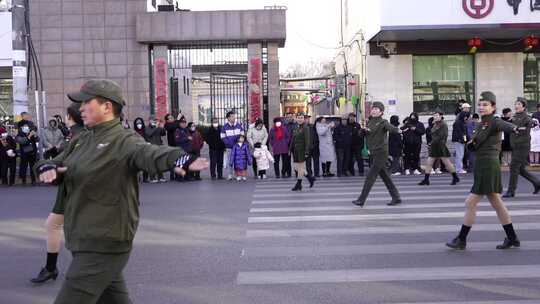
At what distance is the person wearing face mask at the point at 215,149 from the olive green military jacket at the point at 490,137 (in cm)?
1088

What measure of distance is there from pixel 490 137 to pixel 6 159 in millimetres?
13745

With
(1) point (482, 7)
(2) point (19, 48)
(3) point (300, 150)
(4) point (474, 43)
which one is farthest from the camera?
(4) point (474, 43)

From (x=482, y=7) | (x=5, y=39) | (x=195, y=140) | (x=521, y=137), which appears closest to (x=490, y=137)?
(x=521, y=137)

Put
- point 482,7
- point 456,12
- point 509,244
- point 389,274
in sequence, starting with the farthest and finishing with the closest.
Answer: point 456,12 → point 482,7 → point 509,244 → point 389,274

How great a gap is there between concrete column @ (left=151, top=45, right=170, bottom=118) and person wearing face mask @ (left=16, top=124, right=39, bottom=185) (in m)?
6.70

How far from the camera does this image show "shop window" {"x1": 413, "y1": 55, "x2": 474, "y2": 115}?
24.6m

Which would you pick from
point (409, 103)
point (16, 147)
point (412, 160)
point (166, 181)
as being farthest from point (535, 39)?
point (16, 147)

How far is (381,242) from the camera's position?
8.48 m

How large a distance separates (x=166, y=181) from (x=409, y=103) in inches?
415

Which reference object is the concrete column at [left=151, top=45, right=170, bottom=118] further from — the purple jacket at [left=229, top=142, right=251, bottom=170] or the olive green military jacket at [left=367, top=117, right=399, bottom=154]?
the olive green military jacket at [left=367, top=117, right=399, bottom=154]

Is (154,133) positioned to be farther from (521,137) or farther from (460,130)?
(521,137)

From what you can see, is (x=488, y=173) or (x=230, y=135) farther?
(x=230, y=135)

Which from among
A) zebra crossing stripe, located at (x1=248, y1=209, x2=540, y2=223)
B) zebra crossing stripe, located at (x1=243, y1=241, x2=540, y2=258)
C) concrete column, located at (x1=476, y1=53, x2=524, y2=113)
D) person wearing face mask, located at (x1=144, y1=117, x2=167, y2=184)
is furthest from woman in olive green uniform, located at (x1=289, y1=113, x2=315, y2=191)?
concrete column, located at (x1=476, y1=53, x2=524, y2=113)

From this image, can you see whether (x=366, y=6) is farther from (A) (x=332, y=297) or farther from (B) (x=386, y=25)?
(A) (x=332, y=297)
